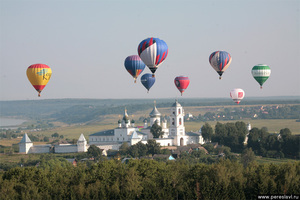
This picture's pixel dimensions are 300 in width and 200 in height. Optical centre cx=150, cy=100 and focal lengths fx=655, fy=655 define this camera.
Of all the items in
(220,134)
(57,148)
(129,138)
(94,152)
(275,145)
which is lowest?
(94,152)

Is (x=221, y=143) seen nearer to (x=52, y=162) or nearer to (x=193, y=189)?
(x=52, y=162)

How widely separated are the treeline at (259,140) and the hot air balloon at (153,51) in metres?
31.7

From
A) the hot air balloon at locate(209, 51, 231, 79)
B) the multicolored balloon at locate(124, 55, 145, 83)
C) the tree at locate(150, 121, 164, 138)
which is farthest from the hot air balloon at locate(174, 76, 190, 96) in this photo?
the tree at locate(150, 121, 164, 138)

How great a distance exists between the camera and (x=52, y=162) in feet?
266

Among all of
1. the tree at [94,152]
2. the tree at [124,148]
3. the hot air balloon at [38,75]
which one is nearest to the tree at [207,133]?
the tree at [124,148]

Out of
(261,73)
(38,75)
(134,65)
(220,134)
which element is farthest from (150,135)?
(38,75)

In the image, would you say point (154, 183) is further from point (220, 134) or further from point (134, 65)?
point (220, 134)

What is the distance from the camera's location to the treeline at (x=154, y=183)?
4719 cm

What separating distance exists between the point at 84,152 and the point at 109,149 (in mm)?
4079

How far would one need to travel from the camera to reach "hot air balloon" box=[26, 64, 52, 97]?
6341 centimetres

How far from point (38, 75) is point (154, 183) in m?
19.9

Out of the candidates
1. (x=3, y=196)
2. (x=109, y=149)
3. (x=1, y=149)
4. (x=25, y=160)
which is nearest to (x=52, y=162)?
(x=25, y=160)

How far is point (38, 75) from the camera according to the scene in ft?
208

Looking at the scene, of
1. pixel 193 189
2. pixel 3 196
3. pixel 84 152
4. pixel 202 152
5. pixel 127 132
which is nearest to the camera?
pixel 3 196
